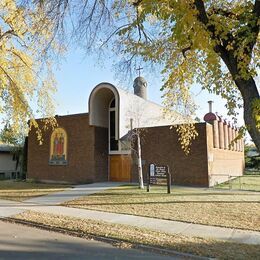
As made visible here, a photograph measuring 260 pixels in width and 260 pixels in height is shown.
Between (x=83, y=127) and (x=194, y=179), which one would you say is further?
(x=83, y=127)

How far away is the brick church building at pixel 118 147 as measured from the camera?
24125 millimetres

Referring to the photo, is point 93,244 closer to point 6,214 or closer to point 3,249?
point 3,249

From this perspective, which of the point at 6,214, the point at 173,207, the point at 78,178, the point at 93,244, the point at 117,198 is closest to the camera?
the point at 93,244

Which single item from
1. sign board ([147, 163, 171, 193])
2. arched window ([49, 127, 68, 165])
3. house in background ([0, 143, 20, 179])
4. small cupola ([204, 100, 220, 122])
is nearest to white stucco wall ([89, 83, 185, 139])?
small cupola ([204, 100, 220, 122])

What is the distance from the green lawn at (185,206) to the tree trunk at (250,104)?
498 cm

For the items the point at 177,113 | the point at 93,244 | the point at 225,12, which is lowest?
the point at 93,244

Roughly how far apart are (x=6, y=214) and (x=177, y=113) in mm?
7387

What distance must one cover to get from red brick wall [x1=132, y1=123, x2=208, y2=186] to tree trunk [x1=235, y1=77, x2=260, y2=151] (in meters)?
17.1

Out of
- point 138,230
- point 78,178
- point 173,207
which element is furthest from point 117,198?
point 78,178

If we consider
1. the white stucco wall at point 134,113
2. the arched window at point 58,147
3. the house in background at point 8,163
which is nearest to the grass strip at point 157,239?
the white stucco wall at point 134,113

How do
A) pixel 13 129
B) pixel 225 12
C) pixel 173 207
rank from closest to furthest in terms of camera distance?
pixel 225 12, pixel 173 207, pixel 13 129

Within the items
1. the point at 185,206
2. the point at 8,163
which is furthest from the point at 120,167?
the point at 8,163

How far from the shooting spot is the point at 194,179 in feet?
77.8

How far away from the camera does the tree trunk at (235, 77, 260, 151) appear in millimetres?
6457
